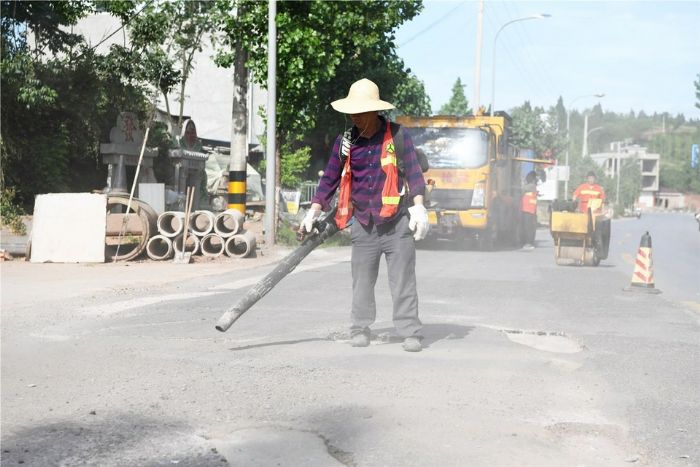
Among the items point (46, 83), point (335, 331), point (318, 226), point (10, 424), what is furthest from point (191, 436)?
point (46, 83)

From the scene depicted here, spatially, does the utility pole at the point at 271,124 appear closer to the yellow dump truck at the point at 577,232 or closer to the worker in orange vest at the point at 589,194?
the yellow dump truck at the point at 577,232

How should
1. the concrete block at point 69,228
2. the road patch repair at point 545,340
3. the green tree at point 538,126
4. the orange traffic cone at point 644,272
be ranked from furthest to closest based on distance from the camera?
the green tree at point 538,126 < the concrete block at point 69,228 < the orange traffic cone at point 644,272 < the road patch repair at point 545,340

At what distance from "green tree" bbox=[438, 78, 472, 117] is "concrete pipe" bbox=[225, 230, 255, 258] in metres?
40.1

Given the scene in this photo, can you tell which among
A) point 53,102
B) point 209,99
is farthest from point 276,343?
point 209,99

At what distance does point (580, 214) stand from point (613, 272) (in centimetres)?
134

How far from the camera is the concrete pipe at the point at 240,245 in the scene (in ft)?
54.1

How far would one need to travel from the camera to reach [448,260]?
Result: 18.0m

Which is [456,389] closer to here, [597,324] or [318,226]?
[318,226]

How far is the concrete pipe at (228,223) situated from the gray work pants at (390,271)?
9268mm

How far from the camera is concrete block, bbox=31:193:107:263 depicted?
14773mm

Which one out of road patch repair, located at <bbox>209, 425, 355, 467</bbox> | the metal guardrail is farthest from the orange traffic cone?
the metal guardrail

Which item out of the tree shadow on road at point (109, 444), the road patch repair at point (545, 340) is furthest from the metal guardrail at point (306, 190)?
the tree shadow on road at point (109, 444)

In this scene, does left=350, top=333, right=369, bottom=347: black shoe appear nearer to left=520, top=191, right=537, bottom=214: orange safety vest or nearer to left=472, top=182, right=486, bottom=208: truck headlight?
left=472, top=182, right=486, bottom=208: truck headlight

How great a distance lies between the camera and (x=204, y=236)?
16328 mm
